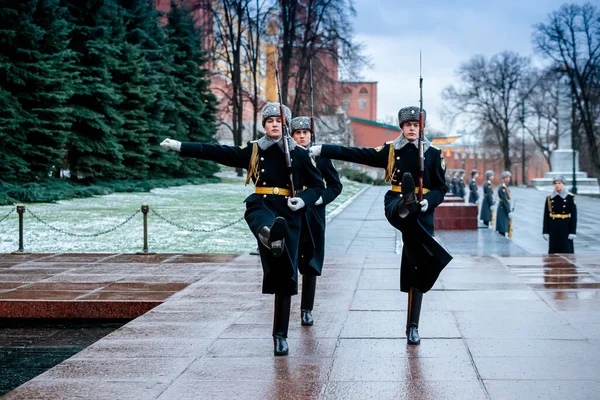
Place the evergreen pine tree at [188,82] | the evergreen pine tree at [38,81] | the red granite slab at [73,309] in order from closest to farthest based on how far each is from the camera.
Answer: the red granite slab at [73,309] < the evergreen pine tree at [38,81] < the evergreen pine tree at [188,82]

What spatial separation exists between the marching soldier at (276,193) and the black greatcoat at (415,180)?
331 millimetres

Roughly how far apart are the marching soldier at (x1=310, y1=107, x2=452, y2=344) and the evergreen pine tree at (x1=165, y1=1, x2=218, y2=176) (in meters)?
33.6

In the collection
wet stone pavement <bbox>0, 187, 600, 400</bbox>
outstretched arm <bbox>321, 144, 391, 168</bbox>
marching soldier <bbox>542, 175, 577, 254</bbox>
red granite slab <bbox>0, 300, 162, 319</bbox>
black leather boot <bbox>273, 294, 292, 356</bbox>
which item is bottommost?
red granite slab <bbox>0, 300, 162, 319</bbox>

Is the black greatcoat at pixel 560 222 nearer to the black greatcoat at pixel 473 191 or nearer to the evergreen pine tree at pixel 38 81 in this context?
the black greatcoat at pixel 473 191

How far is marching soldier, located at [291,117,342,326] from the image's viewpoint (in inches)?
287

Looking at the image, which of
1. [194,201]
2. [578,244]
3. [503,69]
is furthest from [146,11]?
[503,69]

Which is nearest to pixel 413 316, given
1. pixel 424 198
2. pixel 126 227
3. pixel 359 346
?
pixel 359 346

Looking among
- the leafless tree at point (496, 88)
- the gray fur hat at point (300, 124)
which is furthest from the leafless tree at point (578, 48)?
the gray fur hat at point (300, 124)

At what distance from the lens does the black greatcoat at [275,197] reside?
20.9 ft

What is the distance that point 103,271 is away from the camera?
37.9 feet

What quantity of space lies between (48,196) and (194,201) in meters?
6.19

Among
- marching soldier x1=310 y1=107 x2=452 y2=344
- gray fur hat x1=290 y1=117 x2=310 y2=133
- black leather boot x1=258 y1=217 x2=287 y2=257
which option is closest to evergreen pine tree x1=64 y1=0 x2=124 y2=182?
gray fur hat x1=290 y1=117 x2=310 y2=133

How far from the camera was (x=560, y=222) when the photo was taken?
46.4 ft

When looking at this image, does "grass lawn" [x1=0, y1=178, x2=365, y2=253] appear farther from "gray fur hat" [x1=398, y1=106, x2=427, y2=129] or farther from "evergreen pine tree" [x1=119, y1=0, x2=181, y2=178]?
"gray fur hat" [x1=398, y1=106, x2=427, y2=129]
